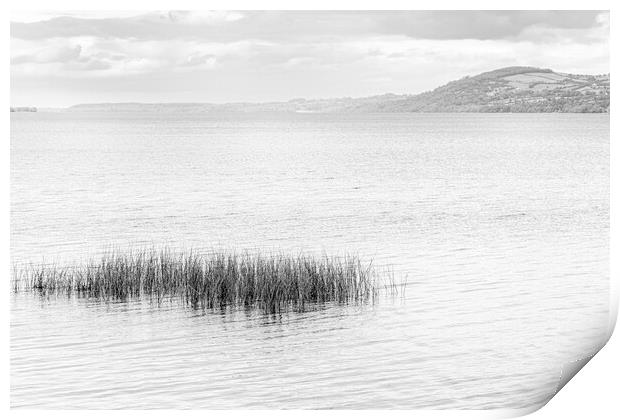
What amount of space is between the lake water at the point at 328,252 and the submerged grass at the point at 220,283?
0.27 metres

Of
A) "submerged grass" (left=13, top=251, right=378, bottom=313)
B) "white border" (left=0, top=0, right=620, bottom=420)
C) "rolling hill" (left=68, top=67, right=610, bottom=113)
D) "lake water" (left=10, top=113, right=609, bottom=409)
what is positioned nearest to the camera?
"white border" (left=0, top=0, right=620, bottom=420)

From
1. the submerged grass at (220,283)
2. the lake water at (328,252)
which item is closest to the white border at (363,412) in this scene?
the lake water at (328,252)

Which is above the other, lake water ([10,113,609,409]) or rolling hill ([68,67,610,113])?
rolling hill ([68,67,610,113])

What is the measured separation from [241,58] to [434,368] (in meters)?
38.5

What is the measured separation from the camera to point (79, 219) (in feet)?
69.8

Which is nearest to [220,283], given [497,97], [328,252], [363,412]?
[363,412]

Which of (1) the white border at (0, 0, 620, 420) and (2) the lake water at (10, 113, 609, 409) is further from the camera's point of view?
(2) the lake water at (10, 113, 609, 409)

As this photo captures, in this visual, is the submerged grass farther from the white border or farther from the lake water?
the white border

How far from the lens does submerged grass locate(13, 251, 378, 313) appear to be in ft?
38.2

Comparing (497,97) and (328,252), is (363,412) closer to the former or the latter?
(328,252)

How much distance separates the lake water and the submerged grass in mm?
273

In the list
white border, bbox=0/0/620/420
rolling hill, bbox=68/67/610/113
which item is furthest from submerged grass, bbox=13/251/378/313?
rolling hill, bbox=68/67/610/113

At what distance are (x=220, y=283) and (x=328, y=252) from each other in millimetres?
7798

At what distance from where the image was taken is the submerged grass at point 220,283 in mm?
11648
